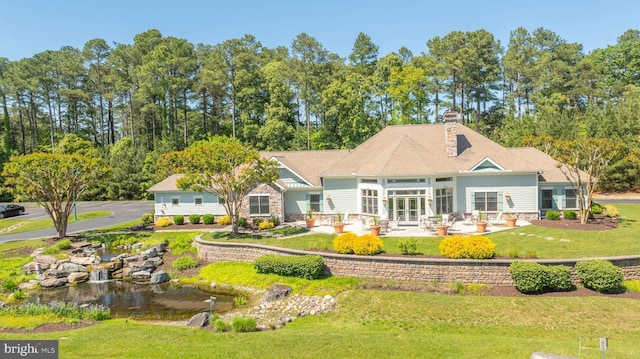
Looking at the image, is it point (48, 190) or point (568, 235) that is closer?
point (568, 235)

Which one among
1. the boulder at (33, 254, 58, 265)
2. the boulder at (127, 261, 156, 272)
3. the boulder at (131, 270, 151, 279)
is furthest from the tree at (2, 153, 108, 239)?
the boulder at (131, 270, 151, 279)

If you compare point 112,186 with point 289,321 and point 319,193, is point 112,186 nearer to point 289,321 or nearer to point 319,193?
point 319,193

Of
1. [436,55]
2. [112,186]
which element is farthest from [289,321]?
[436,55]

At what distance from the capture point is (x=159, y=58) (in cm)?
5378

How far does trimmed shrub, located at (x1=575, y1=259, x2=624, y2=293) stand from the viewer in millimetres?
14625

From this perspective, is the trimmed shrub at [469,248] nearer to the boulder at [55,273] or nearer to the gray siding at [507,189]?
the gray siding at [507,189]

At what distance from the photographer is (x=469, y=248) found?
653 inches

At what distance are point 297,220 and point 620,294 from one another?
64.4ft

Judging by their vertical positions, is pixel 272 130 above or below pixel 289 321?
above

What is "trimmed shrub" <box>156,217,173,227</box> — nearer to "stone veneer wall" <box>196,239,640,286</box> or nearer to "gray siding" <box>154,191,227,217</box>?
"gray siding" <box>154,191,227,217</box>

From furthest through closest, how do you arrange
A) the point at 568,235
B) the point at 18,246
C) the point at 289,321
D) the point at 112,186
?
the point at 112,186 → the point at 18,246 → the point at 568,235 → the point at 289,321

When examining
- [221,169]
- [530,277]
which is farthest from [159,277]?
[530,277]

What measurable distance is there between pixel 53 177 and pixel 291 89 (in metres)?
34.5

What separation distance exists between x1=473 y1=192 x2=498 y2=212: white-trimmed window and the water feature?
18168 millimetres
